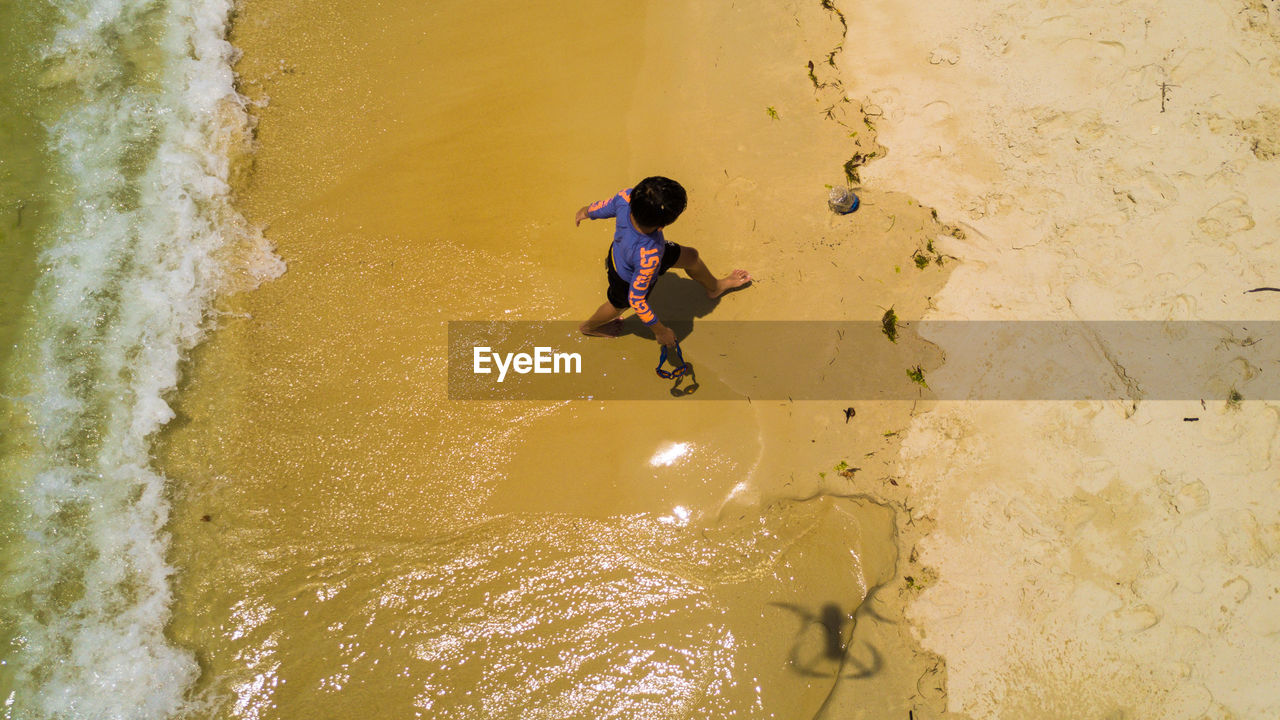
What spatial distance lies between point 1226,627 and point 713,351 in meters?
3.49

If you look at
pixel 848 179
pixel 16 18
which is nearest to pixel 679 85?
pixel 848 179

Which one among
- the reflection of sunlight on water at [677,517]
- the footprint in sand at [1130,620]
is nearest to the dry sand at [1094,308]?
the footprint in sand at [1130,620]

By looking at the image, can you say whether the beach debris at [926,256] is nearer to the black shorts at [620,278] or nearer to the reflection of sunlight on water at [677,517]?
the black shorts at [620,278]

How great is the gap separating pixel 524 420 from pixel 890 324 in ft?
8.67

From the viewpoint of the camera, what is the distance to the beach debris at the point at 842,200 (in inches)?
178

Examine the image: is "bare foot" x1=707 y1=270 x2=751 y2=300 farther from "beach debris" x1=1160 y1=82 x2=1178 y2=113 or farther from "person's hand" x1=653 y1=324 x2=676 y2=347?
"beach debris" x1=1160 y1=82 x2=1178 y2=113

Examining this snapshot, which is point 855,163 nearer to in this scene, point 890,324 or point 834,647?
point 890,324

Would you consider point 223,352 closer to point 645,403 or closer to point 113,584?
point 113,584

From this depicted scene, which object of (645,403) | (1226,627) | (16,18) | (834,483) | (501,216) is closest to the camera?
(1226,627)

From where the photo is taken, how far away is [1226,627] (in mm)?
3717

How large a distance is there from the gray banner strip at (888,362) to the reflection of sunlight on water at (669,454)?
353 millimetres

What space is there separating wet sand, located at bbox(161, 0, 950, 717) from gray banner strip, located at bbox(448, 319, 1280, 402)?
0.14 metres

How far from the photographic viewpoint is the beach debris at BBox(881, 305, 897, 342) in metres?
4.36

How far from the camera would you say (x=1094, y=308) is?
4332 millimetres
